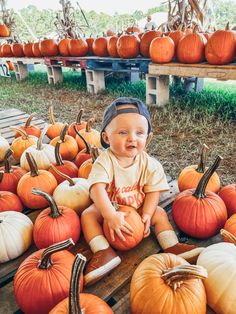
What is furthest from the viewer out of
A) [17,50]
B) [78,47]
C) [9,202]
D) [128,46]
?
[17,50]

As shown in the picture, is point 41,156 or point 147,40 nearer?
point 41,156

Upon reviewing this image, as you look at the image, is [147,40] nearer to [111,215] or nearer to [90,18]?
[111,215]

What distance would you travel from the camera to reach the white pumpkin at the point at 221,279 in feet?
3.07

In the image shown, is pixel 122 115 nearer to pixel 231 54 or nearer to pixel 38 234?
pixel 38 234

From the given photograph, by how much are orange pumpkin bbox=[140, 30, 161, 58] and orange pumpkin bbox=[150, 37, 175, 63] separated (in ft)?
1.97

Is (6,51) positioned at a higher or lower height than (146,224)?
higher

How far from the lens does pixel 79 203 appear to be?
58.8 inches

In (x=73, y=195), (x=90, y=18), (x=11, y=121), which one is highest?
(x=90, y=18)

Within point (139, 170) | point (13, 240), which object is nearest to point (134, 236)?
point (139, 170)

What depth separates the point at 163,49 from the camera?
3.83 metres

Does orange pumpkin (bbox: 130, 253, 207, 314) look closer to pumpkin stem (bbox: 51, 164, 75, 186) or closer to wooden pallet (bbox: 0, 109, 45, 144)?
pumpkin stem (bbox: 51, 164, 75, 186)

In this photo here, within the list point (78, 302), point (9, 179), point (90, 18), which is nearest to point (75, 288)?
point (78, 302)

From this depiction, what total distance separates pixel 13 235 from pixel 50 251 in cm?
44

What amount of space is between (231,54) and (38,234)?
3.24m
